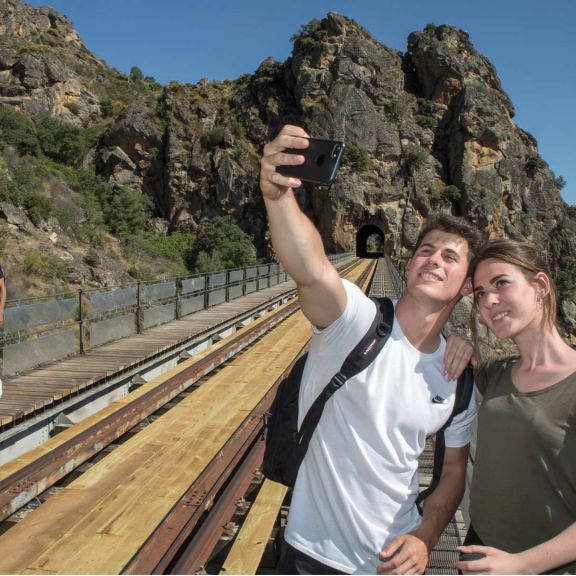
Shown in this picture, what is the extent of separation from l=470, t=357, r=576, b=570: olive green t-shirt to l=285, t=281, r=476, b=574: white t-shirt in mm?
230

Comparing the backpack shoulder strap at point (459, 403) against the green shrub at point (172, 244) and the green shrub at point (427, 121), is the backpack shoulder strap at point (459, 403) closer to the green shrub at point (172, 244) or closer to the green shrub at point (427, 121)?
the green shrub at point (172, 244)

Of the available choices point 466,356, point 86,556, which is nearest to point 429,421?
A: point 466,356

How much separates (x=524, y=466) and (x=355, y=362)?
68 cm

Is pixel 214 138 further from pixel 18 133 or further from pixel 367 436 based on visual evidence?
pixel 367 436

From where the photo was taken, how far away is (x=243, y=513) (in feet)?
13.0

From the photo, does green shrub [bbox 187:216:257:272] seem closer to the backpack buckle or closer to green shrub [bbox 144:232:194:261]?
green shrub [bbox 144:232:194:261]

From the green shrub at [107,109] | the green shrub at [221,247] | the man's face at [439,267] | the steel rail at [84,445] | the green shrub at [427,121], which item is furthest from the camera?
the green shrub at [427,121]

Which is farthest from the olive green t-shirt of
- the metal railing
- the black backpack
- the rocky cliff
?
the rocky cliff

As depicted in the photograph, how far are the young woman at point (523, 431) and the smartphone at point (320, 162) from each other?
0.81 metres

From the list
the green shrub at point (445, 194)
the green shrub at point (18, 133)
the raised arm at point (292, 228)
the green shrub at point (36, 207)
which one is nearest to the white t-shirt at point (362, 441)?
the raised arm at point (292, 228)

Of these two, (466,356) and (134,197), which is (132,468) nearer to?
(466,356)

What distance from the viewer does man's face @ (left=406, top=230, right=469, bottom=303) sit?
1.89 meters

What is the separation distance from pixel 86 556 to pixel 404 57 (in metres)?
72.7

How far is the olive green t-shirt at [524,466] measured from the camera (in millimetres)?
1704
